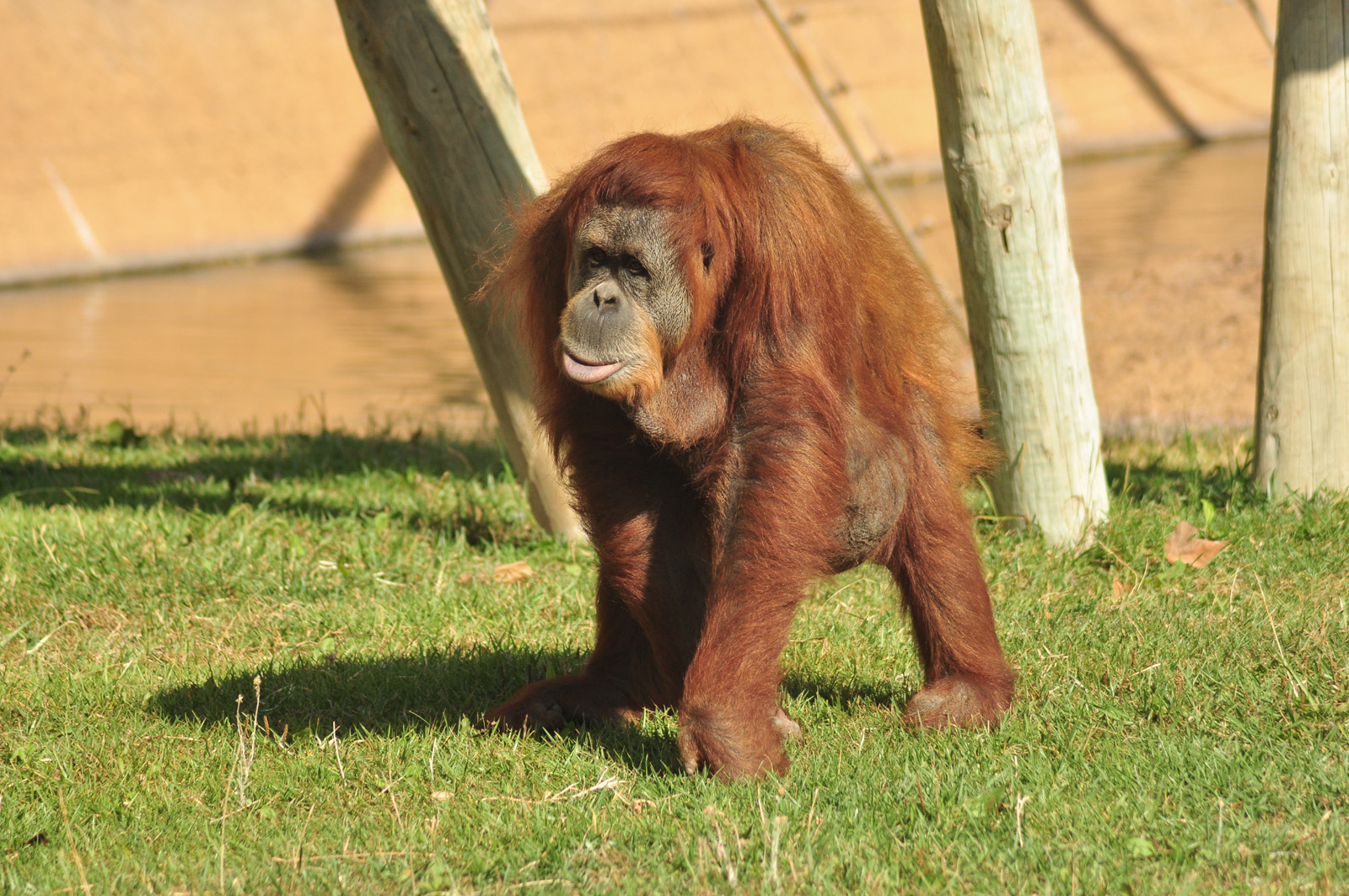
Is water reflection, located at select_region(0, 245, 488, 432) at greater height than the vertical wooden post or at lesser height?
lesser

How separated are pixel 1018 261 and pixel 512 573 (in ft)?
6.39

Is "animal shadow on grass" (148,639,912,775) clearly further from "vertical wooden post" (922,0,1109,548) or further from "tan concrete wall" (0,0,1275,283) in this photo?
"tan concrete wall" (0,0,1275,283)

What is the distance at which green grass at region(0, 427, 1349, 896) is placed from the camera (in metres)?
2.52

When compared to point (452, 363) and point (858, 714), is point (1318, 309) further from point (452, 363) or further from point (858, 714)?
point (452, 363)

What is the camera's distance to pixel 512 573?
4.57 meters

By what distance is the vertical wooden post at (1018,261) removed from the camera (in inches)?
165

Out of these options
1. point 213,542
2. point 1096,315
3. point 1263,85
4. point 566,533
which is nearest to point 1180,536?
point 566,533

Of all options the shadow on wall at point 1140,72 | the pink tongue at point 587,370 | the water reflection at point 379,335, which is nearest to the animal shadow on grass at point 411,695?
the pink tongue at point 587,370

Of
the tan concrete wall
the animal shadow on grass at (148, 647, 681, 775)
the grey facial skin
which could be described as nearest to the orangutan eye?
the grey facial skin

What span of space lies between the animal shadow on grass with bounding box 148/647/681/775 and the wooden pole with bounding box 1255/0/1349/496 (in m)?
2.59

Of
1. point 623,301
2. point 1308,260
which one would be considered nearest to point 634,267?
point 623,301

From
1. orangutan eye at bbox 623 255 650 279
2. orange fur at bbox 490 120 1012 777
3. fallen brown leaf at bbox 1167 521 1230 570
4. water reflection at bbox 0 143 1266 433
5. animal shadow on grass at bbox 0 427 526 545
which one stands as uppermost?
orangutan eye at bbox 623 255 650 279

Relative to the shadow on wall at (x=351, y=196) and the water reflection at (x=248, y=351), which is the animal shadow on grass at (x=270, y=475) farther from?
the shadow on wall at (x=351, y=196)

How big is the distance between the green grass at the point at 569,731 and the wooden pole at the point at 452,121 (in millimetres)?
879
